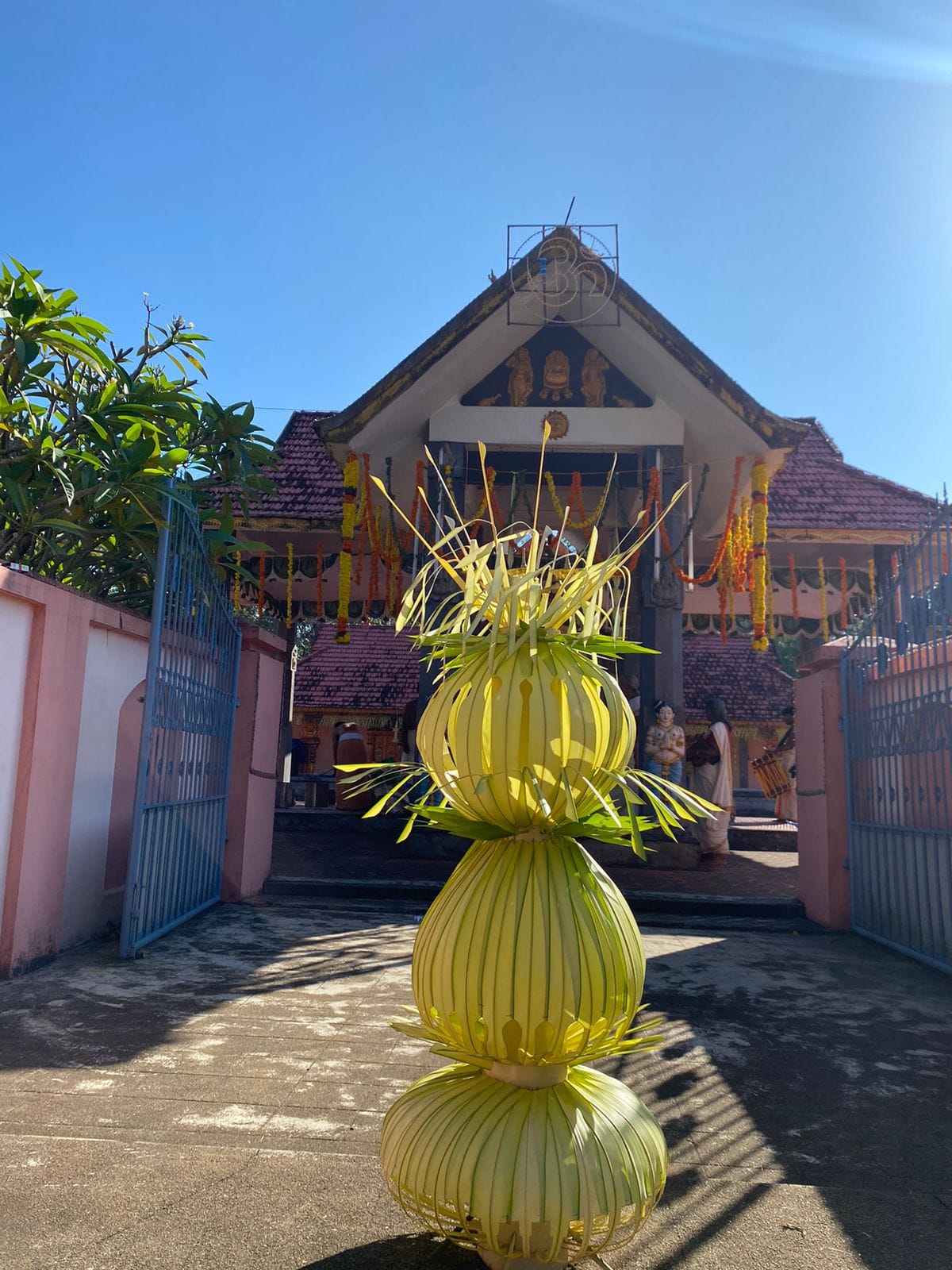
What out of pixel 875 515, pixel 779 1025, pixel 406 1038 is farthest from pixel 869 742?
pixel 875 515

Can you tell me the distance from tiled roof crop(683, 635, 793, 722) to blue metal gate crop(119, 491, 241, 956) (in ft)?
50.0

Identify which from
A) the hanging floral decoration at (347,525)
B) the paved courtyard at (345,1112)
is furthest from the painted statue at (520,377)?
the paved courtyard at (345,1112)

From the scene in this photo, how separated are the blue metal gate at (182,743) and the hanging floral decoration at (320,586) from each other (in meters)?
5.22

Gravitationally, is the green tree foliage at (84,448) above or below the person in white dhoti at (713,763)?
above

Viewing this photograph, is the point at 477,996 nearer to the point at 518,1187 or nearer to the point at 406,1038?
the point at 518,1187

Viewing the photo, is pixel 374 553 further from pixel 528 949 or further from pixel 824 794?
pixel 528 949

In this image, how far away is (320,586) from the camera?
38.1 ft

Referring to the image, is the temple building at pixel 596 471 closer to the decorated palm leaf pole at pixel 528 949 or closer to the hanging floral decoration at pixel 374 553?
the hanging floral decoration at pixel 374 553

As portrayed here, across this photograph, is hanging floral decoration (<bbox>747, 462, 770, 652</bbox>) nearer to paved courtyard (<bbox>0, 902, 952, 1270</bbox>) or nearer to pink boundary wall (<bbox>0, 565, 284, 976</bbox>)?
paved courtyard (<bbox>0, 902, 952, 1270</bbox>)

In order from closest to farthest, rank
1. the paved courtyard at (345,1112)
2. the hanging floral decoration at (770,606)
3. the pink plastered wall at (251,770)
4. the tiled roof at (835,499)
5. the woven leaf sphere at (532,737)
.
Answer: the woven leaf sphere at (532,737) < the paved courtyard at (345,1112) < the pink plastered wall at (251,770) < the hanging floral decoration at (770,606) < the tiled roof at (835,499)

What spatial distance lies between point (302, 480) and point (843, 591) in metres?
7.61

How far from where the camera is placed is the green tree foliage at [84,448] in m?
4.84

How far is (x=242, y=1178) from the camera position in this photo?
227cm

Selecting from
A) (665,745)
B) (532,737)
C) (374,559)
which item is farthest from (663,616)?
(532,737)
